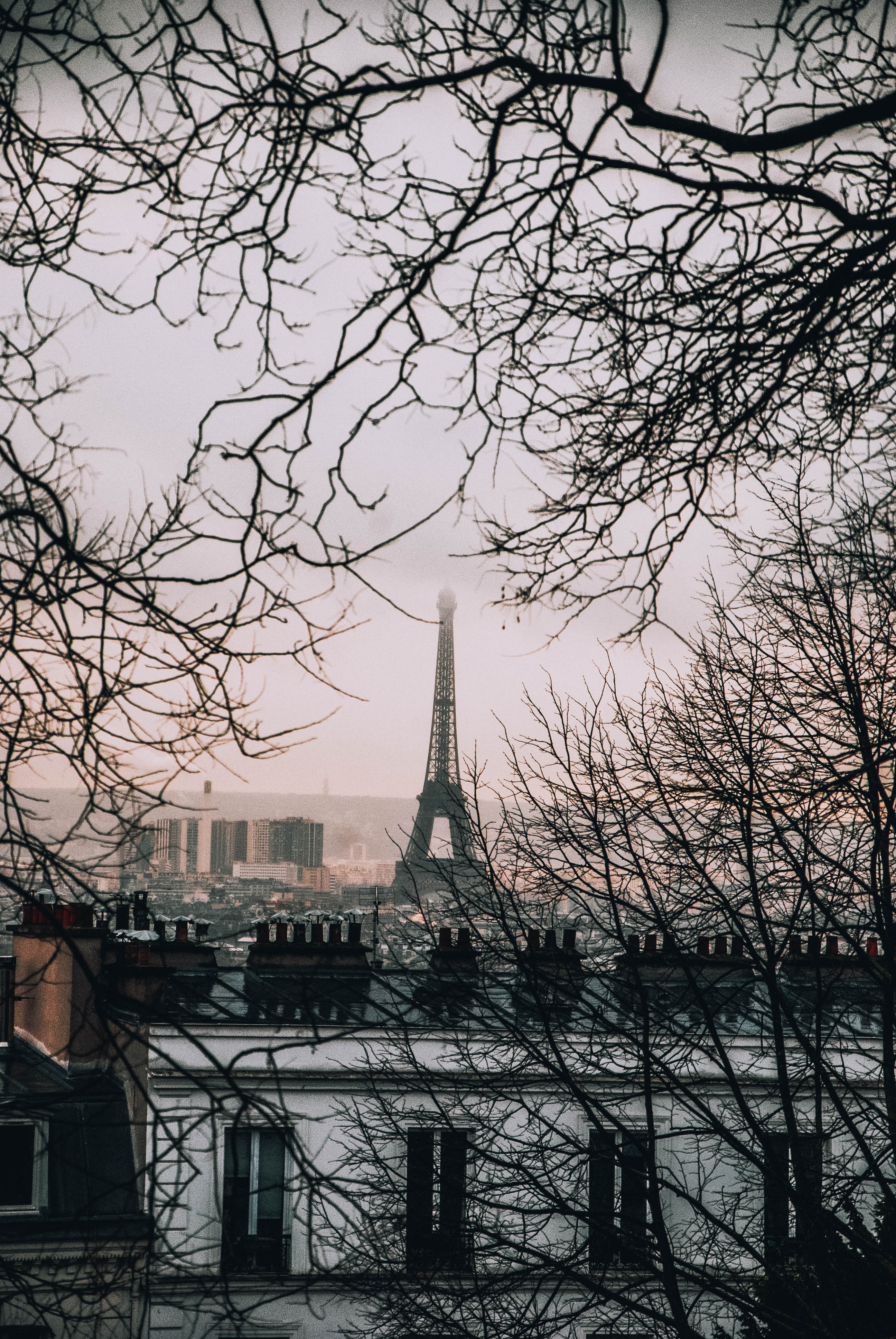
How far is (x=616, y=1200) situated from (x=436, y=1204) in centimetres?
224

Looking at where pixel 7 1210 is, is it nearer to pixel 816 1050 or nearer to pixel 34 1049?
pixel 34 1049

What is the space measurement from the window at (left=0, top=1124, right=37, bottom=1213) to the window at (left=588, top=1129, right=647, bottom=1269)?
15.5 ft

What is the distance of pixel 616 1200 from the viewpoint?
402 inches

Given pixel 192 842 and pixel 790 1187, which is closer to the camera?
pixel 192 842

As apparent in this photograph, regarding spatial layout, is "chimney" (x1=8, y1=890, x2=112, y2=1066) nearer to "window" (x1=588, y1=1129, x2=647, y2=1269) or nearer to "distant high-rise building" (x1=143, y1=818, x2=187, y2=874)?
"window" (x1=588, y1=1129, x2=647, y2=1269)

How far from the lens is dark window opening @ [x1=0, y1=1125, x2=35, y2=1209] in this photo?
10.4m

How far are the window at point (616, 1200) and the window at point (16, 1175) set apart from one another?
473 cm

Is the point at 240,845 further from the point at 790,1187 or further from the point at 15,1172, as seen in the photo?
the point at 15,1172

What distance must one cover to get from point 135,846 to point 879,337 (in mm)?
2528

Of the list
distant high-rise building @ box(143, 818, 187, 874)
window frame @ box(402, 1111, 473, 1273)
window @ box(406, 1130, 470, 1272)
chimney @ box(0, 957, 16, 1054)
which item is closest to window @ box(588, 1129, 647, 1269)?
window frame @ box(402, 1111, 473, 1273)

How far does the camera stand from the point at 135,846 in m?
2.99

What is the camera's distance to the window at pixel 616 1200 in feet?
24.3

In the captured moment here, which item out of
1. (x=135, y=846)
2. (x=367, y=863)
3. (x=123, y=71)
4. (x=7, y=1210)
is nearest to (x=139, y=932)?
(x=7, y=1210)

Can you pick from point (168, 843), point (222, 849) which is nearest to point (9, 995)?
point (168, 843)
